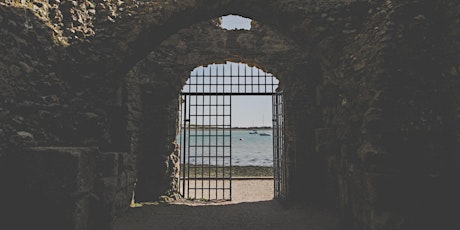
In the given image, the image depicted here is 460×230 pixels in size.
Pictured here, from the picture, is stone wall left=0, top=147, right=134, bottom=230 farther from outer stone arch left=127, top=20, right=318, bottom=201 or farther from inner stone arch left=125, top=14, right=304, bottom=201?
outer stone arch left=127, top=20, right=318, bottom=201

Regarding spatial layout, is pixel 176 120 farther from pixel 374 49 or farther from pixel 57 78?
pixel 374 49

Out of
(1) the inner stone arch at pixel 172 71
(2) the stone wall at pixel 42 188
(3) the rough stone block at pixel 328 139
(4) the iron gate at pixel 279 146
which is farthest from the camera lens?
(4) the iron gate at pixel 279 146

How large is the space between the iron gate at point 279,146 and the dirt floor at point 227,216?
402 millimetres

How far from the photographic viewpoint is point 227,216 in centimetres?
586

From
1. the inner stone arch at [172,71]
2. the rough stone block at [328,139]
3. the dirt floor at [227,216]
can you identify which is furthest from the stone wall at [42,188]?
the inner stone arch at [172,71]

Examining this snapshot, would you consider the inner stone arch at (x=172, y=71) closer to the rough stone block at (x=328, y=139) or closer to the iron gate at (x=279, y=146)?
the iron gate at (x=279, y=146)

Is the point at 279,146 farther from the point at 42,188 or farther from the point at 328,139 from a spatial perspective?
the point at 42,188

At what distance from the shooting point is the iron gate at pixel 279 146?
23.9ft

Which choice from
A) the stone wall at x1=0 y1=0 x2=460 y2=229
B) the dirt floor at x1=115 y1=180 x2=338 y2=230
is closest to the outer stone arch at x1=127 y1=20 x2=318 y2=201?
the dirt floor at x1=115 y1=180 x2=338 y2=230

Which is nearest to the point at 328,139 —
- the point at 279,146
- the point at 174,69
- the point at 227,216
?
the point at 227,216

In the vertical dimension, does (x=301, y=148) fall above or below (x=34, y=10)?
below

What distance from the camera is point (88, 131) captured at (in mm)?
3873

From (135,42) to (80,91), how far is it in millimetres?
936

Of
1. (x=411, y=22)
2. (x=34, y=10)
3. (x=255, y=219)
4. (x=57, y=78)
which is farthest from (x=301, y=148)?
(x=34, y=10)
